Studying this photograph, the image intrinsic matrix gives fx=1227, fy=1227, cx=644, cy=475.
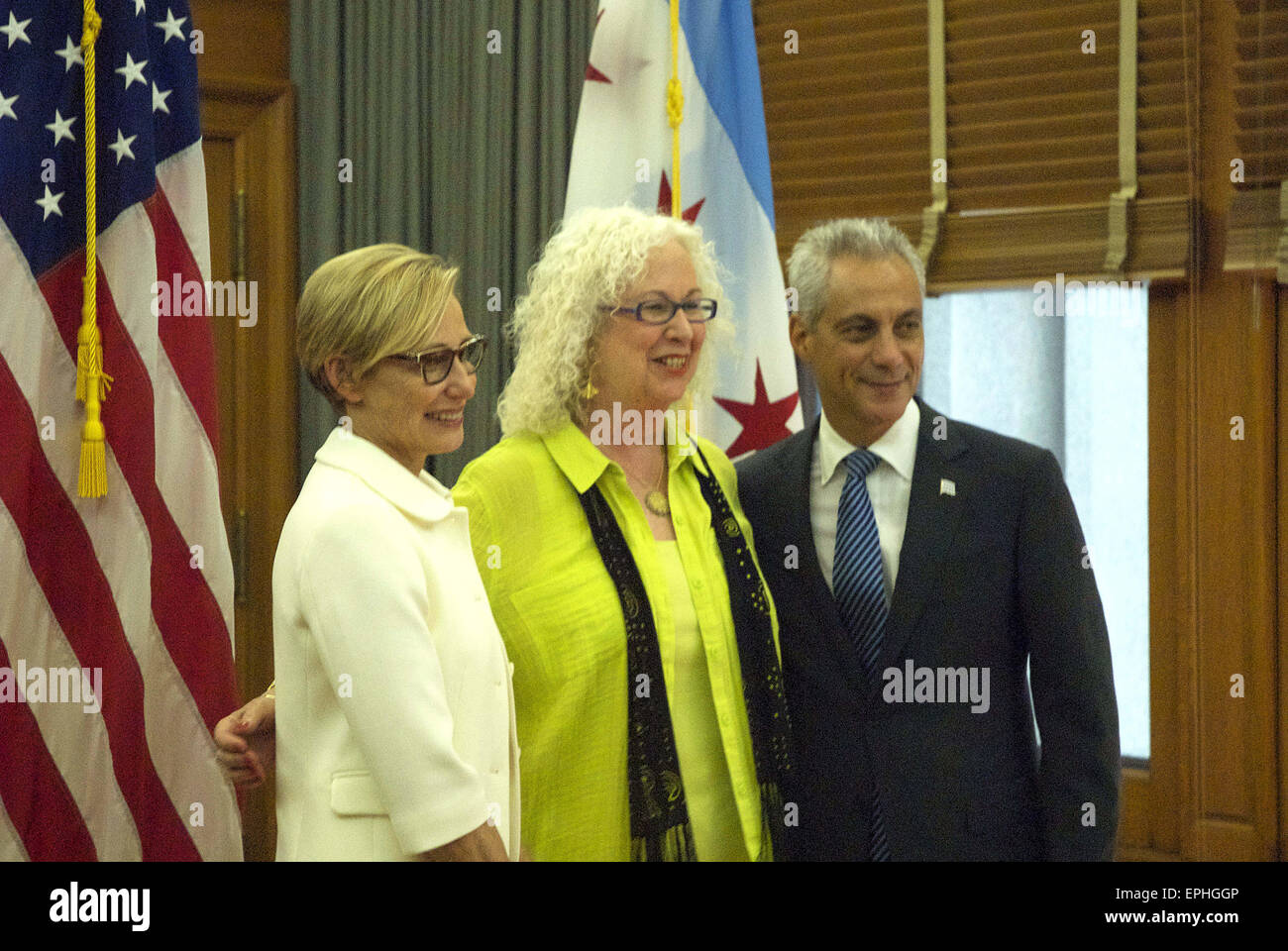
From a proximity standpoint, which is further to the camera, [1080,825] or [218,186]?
[218,186]

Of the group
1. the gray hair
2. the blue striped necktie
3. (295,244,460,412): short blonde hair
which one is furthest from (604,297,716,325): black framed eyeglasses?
(295,244,460,412): short blonde hair

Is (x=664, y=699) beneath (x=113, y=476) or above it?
beneath

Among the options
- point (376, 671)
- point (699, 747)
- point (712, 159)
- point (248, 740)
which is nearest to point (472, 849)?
point (376, 671)

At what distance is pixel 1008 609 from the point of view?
1.76 meters

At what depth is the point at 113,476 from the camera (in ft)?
7.00

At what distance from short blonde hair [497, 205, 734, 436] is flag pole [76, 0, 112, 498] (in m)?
0.69

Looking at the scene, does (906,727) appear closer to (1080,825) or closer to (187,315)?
(1080,825)

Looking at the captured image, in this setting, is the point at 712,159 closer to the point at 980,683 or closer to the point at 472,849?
the point at 980,683

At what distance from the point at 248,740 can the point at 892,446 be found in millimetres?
1007

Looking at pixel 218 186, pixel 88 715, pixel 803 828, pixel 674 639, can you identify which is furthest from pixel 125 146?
pixel 803 828

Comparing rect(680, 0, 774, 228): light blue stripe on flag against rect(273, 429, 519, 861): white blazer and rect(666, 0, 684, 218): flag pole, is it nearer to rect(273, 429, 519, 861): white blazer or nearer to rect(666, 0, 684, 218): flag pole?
rect(666, 0, 684, 218): flag pole

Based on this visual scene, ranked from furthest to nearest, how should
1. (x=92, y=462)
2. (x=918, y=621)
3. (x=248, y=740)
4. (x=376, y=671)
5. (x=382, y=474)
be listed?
(x=92, y=462) → (x=918, y=621) → (x=248, y=740) → (x=382, y=474) → (x=376, y=671)

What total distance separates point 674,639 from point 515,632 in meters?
0.23

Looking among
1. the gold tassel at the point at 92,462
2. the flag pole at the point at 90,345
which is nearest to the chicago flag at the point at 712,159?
the flag pole at the point at 90,345
